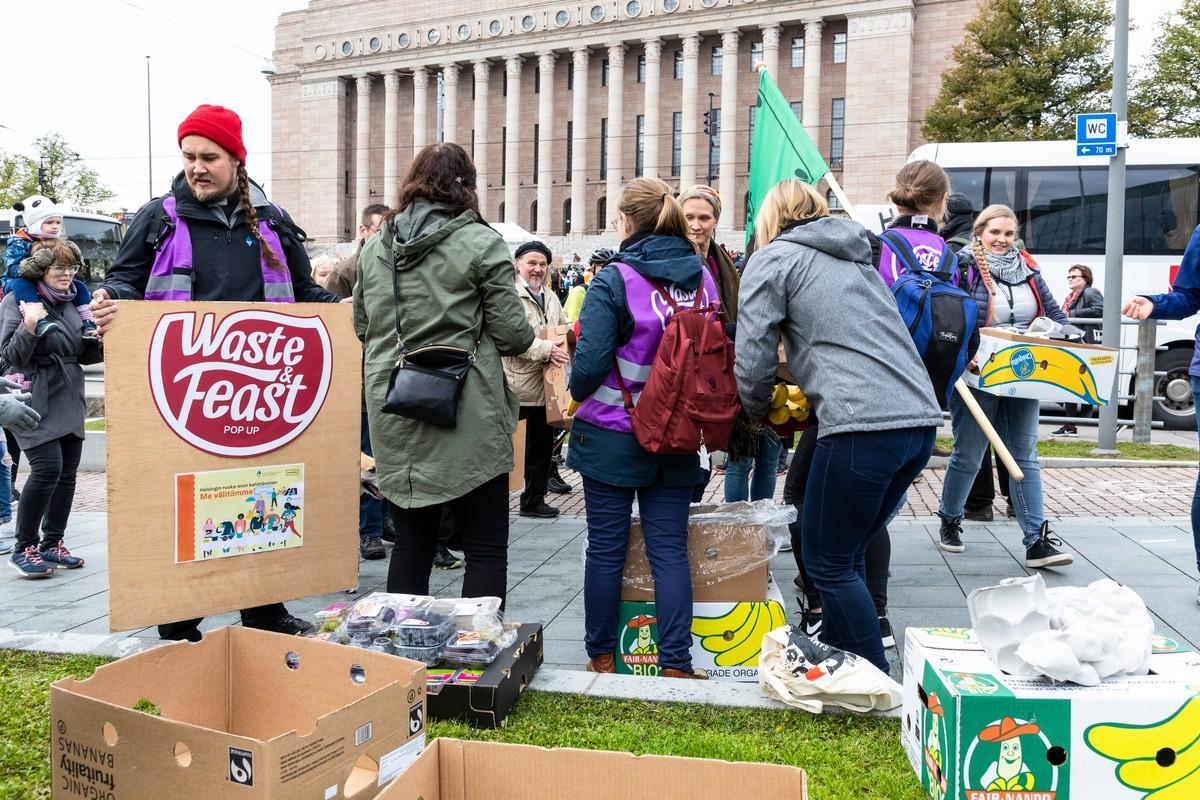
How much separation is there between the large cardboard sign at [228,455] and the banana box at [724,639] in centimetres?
137

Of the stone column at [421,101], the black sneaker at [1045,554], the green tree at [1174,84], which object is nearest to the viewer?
the black sneaker at [1045,554]

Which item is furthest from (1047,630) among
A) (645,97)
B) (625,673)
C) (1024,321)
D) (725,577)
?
(645,97)

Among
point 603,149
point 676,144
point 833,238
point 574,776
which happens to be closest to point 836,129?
point 676,144

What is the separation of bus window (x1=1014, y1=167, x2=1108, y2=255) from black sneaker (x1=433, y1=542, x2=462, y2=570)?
42.5 feet

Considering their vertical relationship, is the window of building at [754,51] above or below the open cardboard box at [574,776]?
above

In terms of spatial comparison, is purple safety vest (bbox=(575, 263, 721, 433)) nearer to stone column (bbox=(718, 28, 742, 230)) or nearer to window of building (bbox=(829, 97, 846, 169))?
stone column (bbox=(718, 28, 742, 230))

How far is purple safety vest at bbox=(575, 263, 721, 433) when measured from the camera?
3.88m

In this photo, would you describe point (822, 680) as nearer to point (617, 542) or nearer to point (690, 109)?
point (617, 542)

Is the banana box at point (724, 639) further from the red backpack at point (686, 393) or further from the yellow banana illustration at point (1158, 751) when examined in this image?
the yellow banana illustration at point (1158, 751)

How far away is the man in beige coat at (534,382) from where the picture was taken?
711 cm

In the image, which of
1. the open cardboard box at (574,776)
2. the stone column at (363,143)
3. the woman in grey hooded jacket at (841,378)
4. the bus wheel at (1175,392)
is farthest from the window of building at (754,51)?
the open cardboard box at (574,776)

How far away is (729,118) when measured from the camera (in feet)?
198

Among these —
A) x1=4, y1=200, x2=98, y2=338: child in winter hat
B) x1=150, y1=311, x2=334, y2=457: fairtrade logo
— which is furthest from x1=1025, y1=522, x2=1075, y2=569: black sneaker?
x1=4, y1=200, x2=98, y2=338: child in winter hat

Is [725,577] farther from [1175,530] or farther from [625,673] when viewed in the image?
[1175,530]
